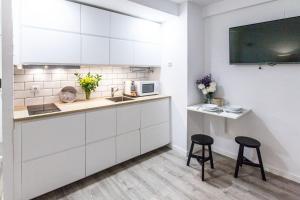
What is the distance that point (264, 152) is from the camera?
2621 millimetres

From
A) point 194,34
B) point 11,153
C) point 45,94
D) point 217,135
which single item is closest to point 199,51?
point 194,34

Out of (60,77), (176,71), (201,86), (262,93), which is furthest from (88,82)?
(262,93)

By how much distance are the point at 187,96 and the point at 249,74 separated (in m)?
0.93

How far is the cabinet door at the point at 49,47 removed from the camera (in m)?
2.00

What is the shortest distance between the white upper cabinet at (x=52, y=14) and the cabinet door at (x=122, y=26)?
496mm

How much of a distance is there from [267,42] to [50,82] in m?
2.88

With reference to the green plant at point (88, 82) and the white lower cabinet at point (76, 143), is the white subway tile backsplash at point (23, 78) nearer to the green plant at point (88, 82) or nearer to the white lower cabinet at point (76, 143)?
the green plant at point (88, 82)

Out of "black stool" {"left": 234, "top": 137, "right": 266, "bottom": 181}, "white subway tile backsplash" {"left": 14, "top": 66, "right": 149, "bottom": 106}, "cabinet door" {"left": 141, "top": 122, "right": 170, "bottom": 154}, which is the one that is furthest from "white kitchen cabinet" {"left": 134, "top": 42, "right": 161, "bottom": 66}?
"black stool" {"left": 234, "top": 137, "right": 266, "bottom": 181}

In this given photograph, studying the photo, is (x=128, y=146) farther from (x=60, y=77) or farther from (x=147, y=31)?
(x=147, y=31)

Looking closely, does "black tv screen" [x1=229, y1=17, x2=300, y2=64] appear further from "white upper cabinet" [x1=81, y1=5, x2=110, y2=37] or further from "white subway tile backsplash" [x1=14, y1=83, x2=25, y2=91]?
"white subway tile backsplash" [x1=14, y1=83, x2=25, y2=91]

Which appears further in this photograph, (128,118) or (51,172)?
(128,118)

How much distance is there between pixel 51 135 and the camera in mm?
2010

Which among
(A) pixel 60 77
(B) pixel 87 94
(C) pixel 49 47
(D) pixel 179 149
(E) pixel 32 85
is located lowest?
(D) pixel 179 149

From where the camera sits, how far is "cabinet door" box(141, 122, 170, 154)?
2.94m
